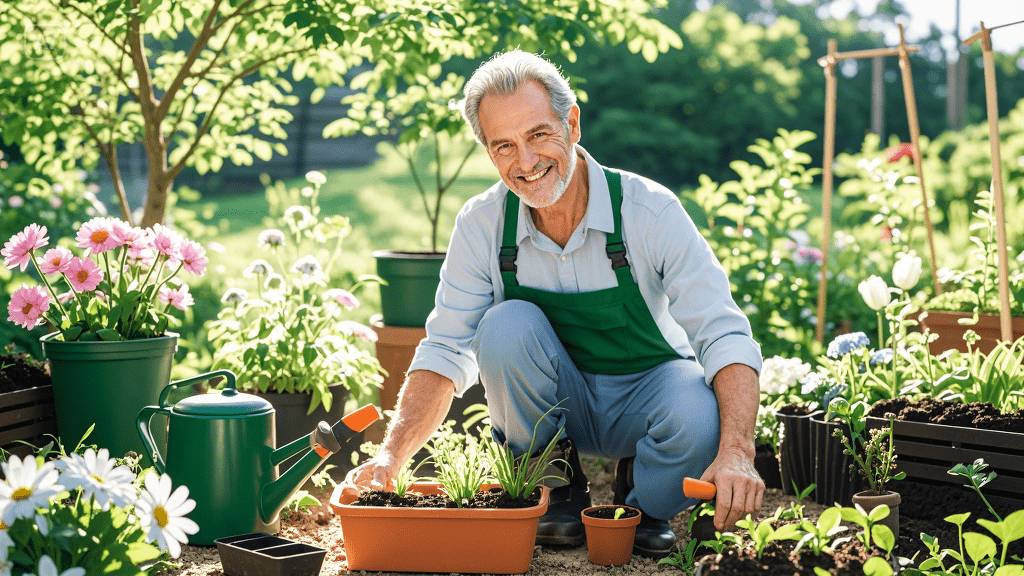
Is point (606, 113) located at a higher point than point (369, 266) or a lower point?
higher

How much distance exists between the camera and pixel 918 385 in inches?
88.5

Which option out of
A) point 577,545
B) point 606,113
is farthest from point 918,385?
point 606,113

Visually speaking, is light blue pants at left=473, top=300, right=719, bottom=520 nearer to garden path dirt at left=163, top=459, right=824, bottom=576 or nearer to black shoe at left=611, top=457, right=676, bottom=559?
black shoe at left=611, top=457, right=676, bottom=559

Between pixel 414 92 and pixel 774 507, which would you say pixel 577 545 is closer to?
pixel 774 507

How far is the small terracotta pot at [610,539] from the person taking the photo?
186 cm

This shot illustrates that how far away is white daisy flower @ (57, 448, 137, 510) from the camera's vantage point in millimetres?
1247

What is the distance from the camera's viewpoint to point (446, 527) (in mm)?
1754

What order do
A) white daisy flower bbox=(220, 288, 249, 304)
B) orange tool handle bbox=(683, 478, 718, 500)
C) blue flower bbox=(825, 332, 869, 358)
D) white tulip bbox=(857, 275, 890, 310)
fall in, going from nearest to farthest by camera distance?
orange tool handle bbox=(683, 478, 718, 500), white tulip bbox=(857, 275, 890, 310), blue flower bbox=(825, 332, 869, 358), white daisy flower bbox=(220, 288, 249, 304)

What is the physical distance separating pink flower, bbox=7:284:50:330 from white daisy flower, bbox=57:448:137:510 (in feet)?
3.39

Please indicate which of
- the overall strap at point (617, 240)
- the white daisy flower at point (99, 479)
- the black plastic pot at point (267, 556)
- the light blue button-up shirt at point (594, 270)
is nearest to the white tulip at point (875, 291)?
the light blue button-up shirt at point (594, 270)

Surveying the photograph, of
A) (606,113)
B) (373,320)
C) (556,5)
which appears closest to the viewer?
(556,5)

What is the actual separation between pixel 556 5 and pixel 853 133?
75.9 ft

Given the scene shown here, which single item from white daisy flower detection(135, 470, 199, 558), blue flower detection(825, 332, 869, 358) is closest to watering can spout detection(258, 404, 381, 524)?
white daisy flower detection(135, 470, 199, 558)

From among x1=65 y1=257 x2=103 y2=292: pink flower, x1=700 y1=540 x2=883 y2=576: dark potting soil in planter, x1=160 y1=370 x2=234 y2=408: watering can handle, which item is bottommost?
x1=700 y1=540 x2=883 y2=576: dark potting soil in planter
